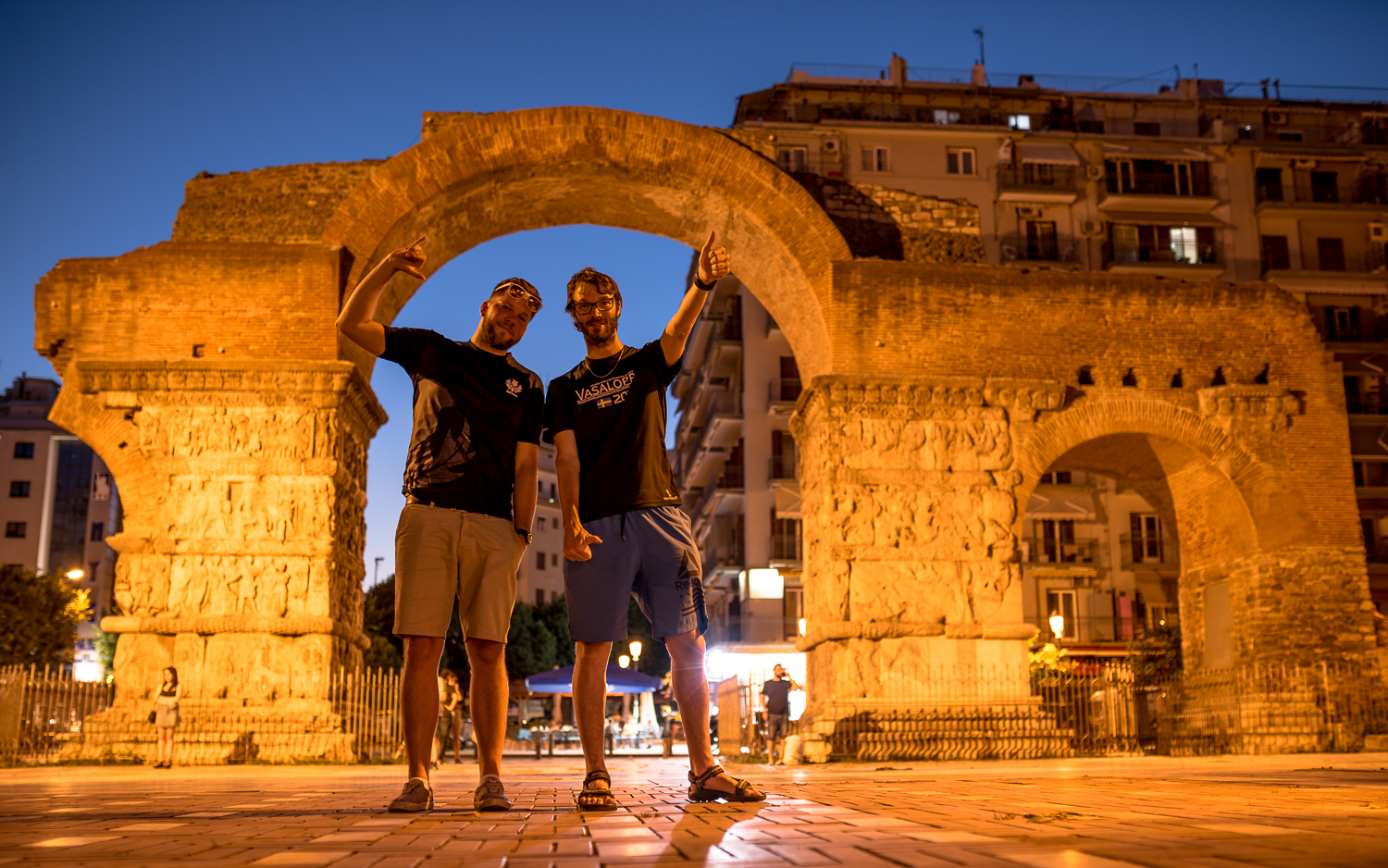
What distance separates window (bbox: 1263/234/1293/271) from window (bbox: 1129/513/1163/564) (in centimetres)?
961

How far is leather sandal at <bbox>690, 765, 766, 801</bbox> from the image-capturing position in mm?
4961

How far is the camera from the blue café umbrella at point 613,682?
23.8 meters

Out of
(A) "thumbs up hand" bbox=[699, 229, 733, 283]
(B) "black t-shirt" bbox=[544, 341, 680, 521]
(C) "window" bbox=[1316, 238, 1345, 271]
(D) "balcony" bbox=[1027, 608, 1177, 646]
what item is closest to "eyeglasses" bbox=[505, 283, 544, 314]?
(B) "black t-shirt" bbox=[544, 341, 680, 521]

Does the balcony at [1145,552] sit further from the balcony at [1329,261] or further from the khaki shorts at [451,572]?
the khaki shorts at [451,572]

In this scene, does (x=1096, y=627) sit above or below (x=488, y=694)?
above

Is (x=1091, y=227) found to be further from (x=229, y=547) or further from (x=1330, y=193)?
(x=229, y=547)

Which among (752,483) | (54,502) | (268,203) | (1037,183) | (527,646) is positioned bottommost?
(527,646)

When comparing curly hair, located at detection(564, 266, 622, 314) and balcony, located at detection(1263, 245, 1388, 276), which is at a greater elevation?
balcony, located at detection(1263, 245, 1388, 276)

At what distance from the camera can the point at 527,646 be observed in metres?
51.2

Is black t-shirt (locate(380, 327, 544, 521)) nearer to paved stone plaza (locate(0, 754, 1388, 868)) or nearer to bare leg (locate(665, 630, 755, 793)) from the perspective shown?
bare leg (locate(665, 630, 755, 793))

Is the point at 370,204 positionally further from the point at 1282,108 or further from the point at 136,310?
the point at 1282,108

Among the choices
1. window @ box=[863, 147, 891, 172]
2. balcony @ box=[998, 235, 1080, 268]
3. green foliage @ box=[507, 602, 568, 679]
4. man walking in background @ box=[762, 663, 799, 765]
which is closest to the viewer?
man walking in background @ box=[762, 663, 799, 765]

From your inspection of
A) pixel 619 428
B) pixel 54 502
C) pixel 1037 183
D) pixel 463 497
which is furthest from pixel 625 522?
pixel 54 502

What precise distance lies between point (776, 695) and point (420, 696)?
1170 cm
